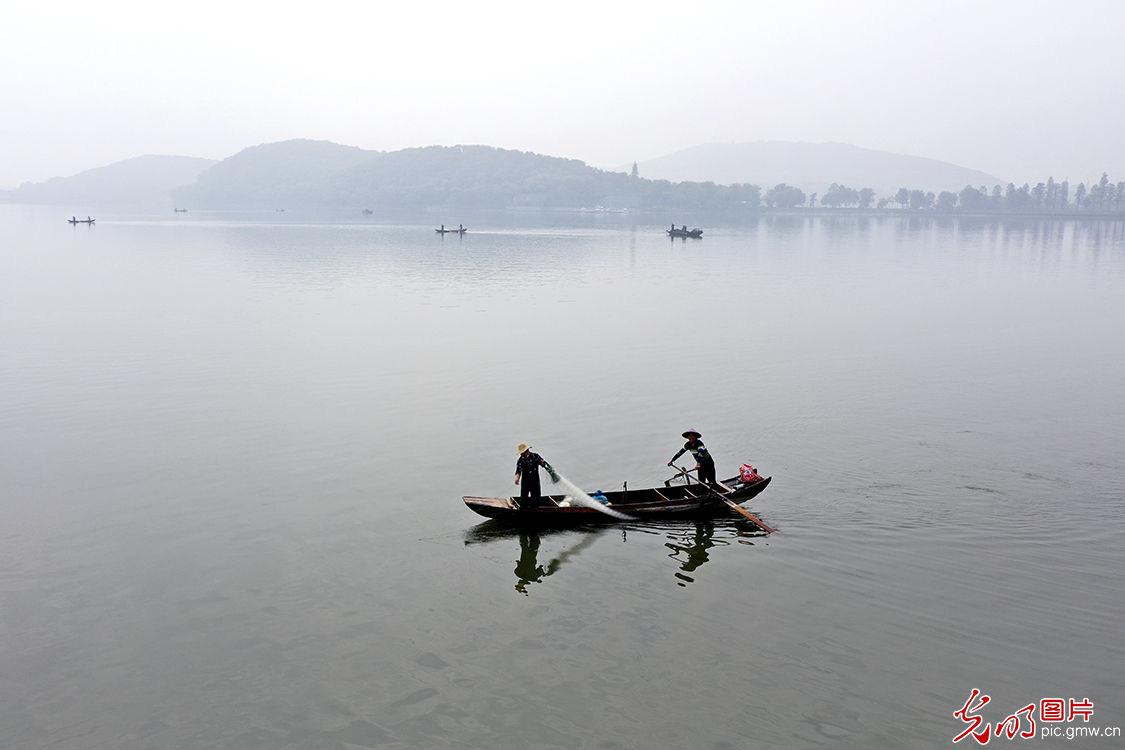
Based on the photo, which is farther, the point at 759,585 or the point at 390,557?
the point at 390,557

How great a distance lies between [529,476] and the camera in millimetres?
21094

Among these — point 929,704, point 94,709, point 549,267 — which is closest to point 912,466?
point 929,704

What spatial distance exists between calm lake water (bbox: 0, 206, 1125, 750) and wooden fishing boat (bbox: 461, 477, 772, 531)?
1.50 ft

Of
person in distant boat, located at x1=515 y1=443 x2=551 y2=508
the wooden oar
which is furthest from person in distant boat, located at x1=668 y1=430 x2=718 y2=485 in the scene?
person in distant boat, located at x1=515 y1=443 x2=551 y2=508

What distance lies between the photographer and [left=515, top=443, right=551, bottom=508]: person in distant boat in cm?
2100

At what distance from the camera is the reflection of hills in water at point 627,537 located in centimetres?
1942

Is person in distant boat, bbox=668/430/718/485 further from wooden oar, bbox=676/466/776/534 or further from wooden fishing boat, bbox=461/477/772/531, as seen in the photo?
wooden fishing boat, bbox=461/477/772/531

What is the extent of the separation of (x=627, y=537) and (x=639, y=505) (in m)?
1.03

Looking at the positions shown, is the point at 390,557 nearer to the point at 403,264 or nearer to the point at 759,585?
the point at 759,585

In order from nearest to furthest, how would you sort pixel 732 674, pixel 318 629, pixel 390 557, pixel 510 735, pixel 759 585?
1. pixel 510 735
2. pixel 732 674
3. pixel 318 629
4. pixel 759 585
5. pixel 390 557

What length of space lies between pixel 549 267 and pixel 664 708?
287 ft

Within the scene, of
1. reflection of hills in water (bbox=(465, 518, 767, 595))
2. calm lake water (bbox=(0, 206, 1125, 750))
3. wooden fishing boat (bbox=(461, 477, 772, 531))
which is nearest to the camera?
calm lake water (bbox=(0, 206, 1125, 750))

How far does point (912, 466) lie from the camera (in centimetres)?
2562

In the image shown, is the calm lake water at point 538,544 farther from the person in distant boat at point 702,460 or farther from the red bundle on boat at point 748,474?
the person in distant boat at point 702,460
